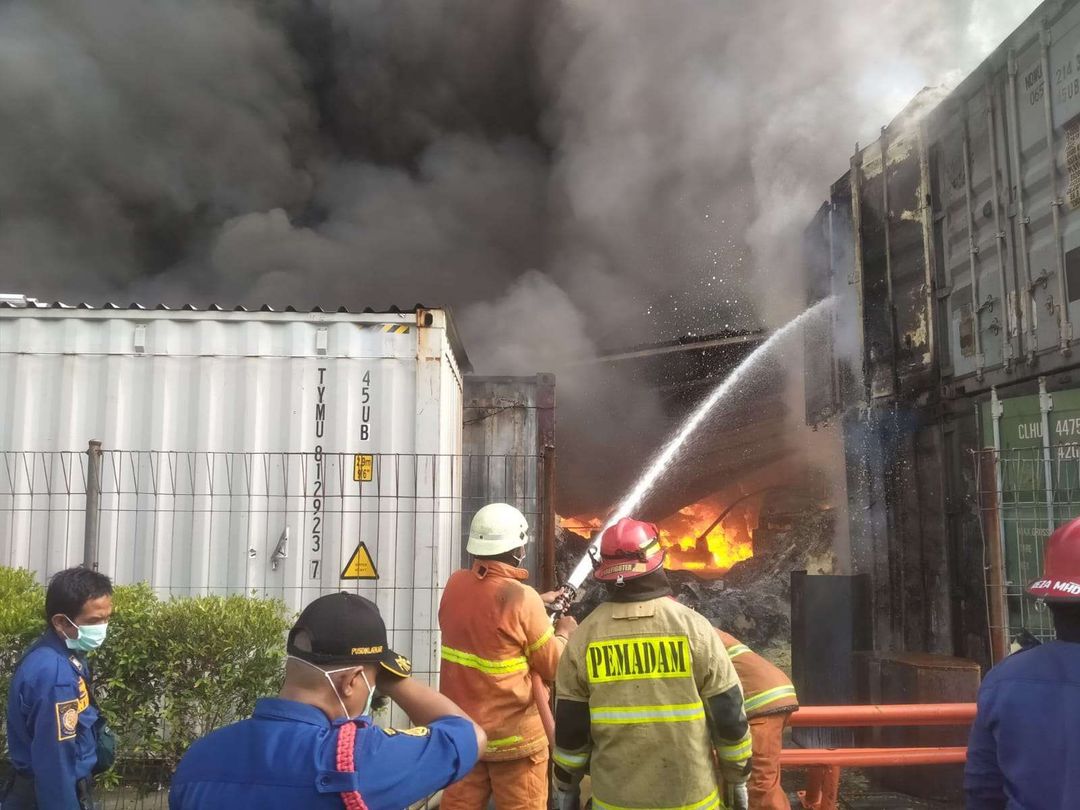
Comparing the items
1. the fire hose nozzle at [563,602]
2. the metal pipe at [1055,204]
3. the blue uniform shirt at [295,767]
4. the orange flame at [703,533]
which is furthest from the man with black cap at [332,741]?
the orange flame at [703,533]

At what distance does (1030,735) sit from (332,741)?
1.66m

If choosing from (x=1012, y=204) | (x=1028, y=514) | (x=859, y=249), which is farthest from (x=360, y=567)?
(x=859, y=249)

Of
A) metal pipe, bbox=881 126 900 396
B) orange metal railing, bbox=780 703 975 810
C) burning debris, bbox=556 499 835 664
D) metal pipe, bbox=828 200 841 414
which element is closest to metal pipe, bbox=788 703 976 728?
orange metal railing, bbox=780 703 975 810

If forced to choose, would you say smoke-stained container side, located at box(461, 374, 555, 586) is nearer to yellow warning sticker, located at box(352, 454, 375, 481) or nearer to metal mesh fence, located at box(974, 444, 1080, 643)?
yellow warning sticker, located at box(352, 454, 375, 481)

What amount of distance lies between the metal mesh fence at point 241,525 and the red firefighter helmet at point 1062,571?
3.57 metres

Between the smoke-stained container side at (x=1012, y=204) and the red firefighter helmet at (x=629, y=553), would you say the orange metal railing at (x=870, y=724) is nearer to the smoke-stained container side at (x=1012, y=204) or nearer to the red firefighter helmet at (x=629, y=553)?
the red firefighter helmet at (x=629, y=553)

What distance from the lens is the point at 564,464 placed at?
1447cm

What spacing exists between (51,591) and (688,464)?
41.2ft

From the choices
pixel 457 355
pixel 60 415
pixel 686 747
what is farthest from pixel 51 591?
pixel 457 355

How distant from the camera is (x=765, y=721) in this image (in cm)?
312

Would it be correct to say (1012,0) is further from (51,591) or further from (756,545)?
(51,591)

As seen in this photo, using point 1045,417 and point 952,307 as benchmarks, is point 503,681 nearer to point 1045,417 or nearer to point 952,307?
point 1045,417

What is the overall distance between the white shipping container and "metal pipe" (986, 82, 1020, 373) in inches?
161

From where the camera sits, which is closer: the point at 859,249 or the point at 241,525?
the point at 241,525
